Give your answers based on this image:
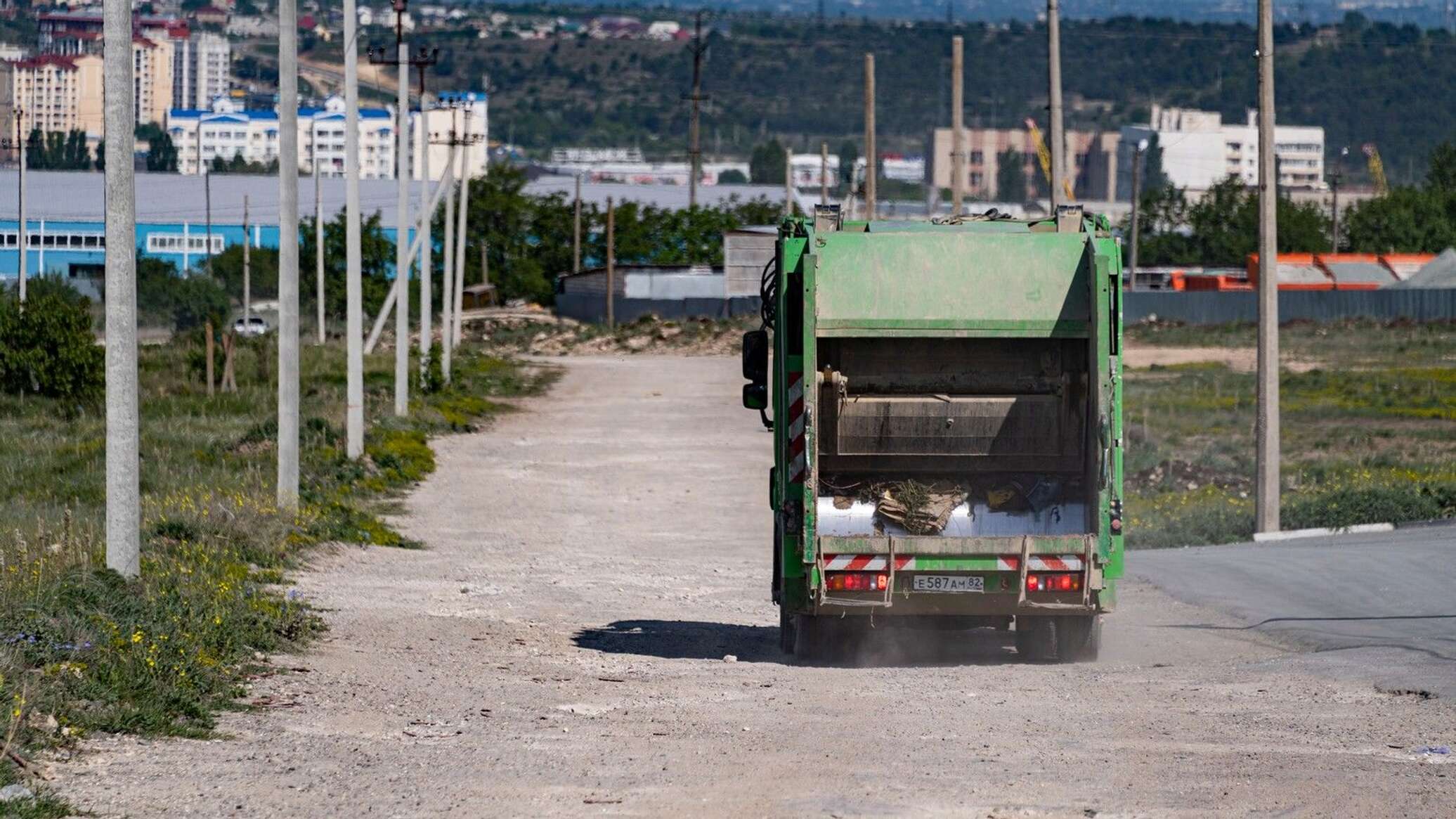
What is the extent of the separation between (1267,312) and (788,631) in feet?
40.3

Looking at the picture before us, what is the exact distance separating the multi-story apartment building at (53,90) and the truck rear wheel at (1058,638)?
14.5 m

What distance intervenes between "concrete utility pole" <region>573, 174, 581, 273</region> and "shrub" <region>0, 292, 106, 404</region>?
5417 centimetres

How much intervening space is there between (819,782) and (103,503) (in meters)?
17.2

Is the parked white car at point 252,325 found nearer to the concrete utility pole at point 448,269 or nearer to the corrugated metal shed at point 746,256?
the concrete utility pole at point 448,269

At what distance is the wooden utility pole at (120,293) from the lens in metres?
13.6

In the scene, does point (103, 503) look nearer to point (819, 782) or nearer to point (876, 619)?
point (876, 619)

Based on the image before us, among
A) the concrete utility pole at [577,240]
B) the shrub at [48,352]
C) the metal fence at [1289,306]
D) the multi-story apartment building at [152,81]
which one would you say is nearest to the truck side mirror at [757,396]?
the shrub at [48,352]

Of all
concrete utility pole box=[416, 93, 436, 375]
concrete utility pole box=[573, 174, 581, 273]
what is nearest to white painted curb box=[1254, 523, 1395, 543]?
concrete utility pole box=[416, 93, 436, 375]

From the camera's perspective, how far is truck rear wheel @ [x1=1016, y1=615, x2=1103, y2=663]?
45.4 feet

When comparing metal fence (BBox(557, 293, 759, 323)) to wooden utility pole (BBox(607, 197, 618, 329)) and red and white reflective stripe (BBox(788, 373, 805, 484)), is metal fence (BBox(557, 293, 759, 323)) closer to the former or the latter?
wooden utility pole (BBox(607, 197, 618, 329))

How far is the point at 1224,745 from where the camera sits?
9734 mm

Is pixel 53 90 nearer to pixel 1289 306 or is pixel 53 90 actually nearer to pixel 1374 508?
pixel 1374 508

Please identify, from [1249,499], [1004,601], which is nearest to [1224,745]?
[1004,601]

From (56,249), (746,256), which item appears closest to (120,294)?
(746,256)
